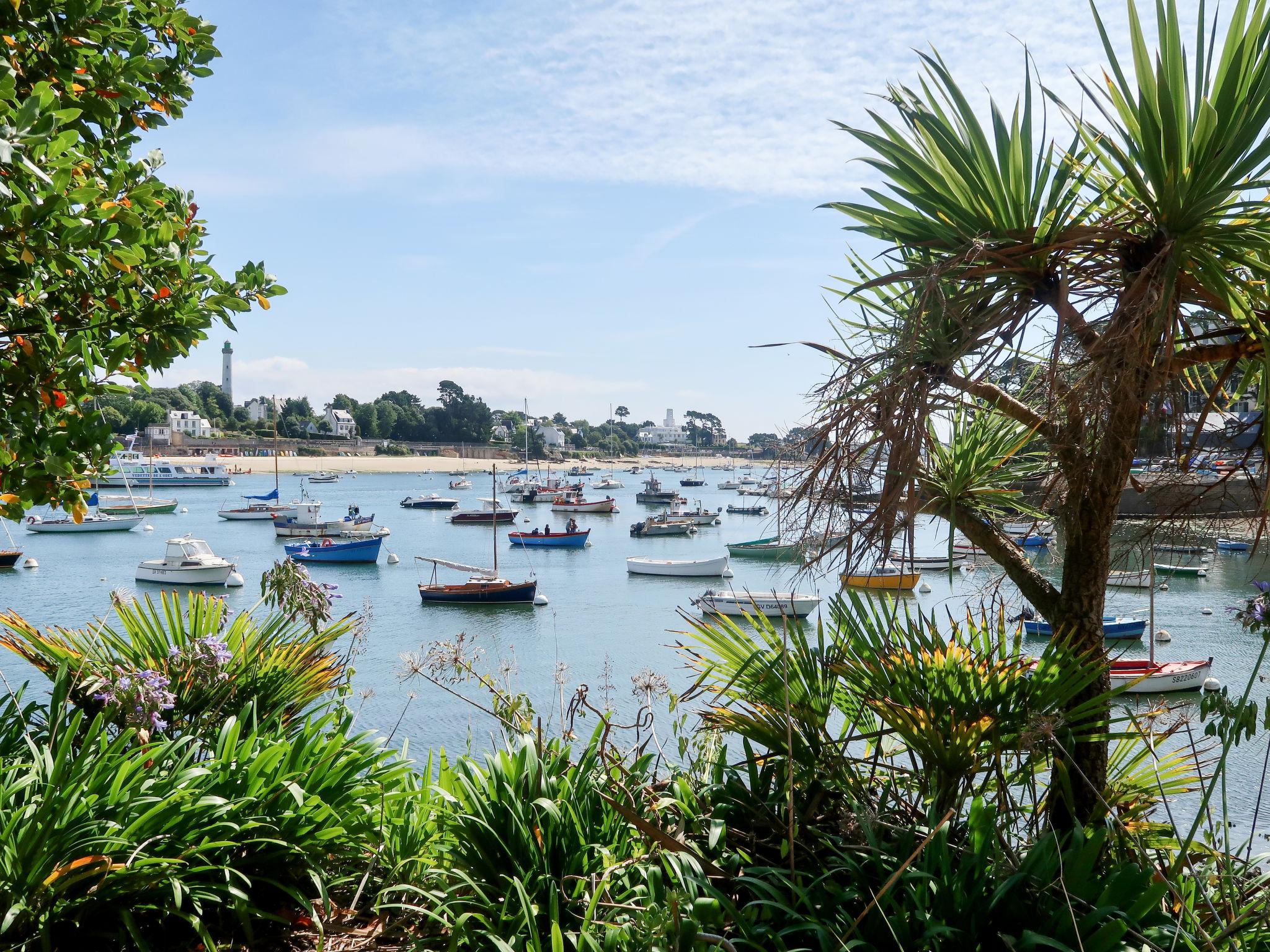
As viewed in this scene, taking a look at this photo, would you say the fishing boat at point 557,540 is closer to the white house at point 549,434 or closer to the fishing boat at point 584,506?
the fishing boat at point 584,506

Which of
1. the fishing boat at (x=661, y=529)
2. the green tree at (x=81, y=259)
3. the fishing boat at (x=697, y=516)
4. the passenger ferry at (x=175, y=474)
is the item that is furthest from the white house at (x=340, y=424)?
the green tree at (x=81, y=259)

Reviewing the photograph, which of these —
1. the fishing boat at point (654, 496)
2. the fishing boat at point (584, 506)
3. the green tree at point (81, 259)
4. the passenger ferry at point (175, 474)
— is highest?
the green tree at point (81, 259)

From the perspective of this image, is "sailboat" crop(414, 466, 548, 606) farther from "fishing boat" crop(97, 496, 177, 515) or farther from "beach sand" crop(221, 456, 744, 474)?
"beach sand" crop(221, 456, 744, 474)

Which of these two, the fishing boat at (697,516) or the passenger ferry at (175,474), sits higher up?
the passenger ferry at (175,474)

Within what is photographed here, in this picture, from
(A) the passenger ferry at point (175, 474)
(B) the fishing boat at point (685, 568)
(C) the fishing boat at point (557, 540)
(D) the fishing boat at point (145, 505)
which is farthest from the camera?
(A) the passenger ferry at point (175, 474)

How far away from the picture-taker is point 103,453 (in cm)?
283

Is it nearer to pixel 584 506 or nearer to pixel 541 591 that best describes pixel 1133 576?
pixel 541 591

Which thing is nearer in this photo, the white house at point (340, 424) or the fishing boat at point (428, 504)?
the fishing boat at point (428, 504)

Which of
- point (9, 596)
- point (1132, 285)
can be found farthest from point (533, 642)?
point (1132, 285)

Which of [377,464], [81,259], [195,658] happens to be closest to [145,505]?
[195,658]

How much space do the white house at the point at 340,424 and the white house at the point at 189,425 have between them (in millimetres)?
19070

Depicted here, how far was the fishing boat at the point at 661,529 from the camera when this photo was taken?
204 feet

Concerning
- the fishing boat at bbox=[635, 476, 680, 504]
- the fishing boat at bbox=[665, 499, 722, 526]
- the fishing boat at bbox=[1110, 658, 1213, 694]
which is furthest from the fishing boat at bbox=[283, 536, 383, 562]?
the fishing boat at bbox=[635, 476, 680, 504]

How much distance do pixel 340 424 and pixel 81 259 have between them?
159772 millimetres
